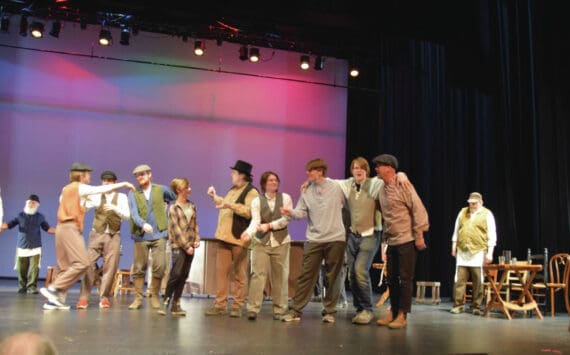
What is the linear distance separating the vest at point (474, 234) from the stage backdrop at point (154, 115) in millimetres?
4765

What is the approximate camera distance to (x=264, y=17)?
1043cm

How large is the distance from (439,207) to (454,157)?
0.93 meters

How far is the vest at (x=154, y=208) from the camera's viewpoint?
6125mm

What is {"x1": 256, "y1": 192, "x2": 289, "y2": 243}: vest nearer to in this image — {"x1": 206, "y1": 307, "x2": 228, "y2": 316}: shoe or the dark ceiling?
{"x1": 206, "y1": 307, "x2": 228, "y2": 316}: shoe

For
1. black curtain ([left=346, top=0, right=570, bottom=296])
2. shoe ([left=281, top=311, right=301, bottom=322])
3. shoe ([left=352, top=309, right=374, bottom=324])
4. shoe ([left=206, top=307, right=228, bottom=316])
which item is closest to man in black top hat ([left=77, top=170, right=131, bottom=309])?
shoe ([left=206, top=307, right=228, bottom=316])

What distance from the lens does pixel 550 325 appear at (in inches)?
246

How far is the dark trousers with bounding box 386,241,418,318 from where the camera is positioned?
523 centimetres

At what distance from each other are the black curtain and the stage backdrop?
109 cm

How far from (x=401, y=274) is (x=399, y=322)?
1.32 feet

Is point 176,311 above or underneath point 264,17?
underneath

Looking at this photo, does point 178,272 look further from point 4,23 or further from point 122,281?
point 4,23

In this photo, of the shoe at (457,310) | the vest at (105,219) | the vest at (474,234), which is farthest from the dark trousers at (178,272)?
the vest at (474,234)

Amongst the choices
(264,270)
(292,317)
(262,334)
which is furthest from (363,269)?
(262,334)

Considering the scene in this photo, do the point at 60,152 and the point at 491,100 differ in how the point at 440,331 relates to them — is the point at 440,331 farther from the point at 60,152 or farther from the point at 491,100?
the point at 60,152
